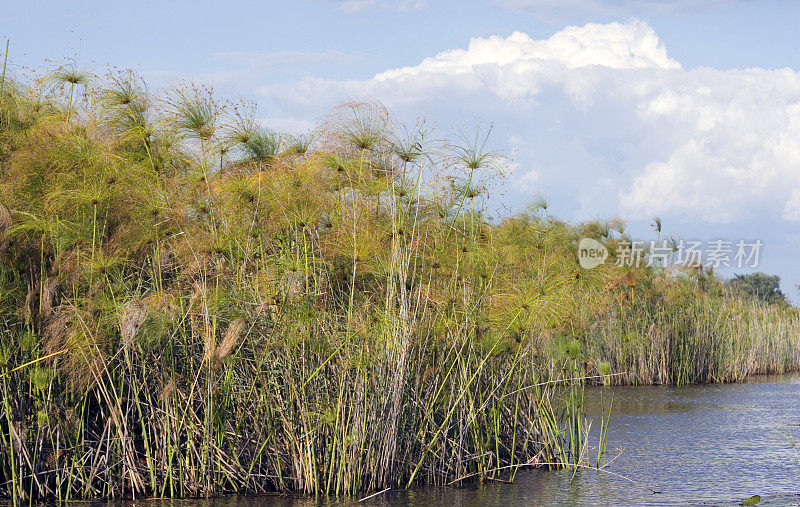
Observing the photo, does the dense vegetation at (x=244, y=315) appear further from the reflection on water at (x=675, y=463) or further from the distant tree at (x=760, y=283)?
the distant tree at (x=760, y=283)

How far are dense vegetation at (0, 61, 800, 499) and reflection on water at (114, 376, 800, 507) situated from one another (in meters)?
0.28

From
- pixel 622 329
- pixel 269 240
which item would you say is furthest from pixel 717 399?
pixel 269 240

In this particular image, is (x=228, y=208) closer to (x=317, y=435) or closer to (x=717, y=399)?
(x=317, y=435)

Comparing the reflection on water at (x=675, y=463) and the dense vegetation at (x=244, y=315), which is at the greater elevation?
the dense vegetation at (x=244, y=315)

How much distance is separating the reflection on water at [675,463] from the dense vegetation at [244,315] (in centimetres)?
28

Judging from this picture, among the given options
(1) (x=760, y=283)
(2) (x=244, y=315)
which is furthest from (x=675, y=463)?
(1) (x=760, y=283)

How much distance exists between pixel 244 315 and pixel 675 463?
14.5 ft

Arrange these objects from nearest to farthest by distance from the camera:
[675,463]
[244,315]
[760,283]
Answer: [244,315]
[675,463]
[760,283]

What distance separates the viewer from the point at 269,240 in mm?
6871

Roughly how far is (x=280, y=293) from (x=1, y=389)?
198 centimetres

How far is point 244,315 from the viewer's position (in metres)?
6.14

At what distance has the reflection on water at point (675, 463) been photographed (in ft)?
20.8

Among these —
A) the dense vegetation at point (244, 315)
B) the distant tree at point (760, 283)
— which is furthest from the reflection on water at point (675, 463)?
the distant tree at point (760, 283)

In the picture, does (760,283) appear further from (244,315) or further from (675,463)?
(244,315)
